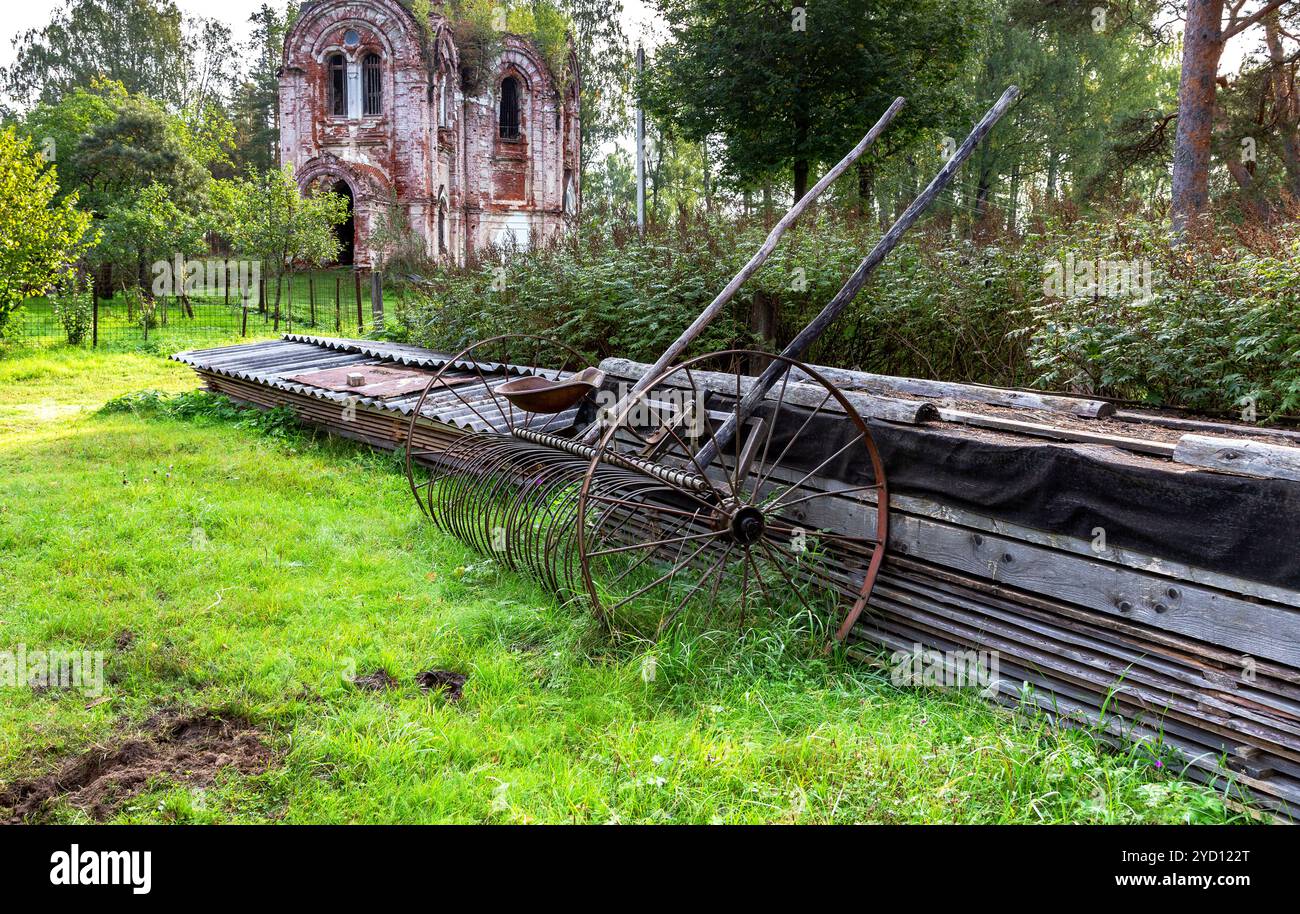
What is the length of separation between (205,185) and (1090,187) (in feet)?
81.5

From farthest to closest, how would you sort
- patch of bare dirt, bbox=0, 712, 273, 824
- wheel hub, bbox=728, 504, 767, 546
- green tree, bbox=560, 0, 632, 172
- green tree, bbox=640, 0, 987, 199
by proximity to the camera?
1. green tree, bbox=560, 0, 632, 172
2. green tree, bbox=640, 0, 987, 199
3. wheel hub, bbox=728, 504, 767, 546
4. patch of bare dirt, bbox=0, 712, 273, 824

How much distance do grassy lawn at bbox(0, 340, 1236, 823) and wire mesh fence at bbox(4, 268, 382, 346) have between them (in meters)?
11.1

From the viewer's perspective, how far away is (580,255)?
10086mm

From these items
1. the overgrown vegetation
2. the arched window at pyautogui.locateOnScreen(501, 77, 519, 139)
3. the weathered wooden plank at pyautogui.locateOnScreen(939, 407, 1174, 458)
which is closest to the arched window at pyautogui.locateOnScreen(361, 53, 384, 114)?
the arched window at pyautogui.locateOnScreen(501, 77, 519, 139)

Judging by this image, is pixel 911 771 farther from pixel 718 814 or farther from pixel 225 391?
pixel 225 391

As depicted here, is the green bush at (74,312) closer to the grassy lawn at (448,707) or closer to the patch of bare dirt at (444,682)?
the grassy lawn at (448,707)

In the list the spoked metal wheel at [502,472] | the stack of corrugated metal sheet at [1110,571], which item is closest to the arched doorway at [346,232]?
the spoked metal wheel at [502,472]

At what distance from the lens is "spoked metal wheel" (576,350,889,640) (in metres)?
4.14

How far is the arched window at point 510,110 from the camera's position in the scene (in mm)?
31516

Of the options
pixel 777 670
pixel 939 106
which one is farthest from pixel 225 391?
pixel 939 106

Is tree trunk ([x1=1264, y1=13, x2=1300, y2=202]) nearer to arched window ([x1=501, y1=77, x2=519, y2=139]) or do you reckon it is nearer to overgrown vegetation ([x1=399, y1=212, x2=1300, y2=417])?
overgrown vegetation ([x1=399, y1=212, x2=1300, y2=417])

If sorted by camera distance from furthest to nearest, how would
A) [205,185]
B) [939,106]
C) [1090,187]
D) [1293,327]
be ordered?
[205,185] → [1090,187] → [939,106] → [1293,327]

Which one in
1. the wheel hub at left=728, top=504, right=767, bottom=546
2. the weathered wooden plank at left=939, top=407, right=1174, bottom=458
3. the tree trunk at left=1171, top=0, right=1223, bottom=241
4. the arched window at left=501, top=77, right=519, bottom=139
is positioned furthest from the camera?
the arched window at left=501, top=77, right=519, bottom=139

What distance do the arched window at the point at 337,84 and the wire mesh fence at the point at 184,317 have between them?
7.21 metres
